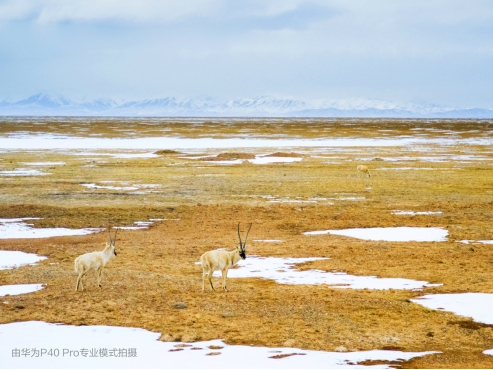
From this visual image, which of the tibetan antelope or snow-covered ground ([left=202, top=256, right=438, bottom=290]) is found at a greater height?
the tibetan antelope

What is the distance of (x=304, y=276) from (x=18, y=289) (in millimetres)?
7215

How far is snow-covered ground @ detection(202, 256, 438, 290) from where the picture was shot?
46.5 ft

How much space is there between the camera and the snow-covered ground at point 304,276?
46.5ft

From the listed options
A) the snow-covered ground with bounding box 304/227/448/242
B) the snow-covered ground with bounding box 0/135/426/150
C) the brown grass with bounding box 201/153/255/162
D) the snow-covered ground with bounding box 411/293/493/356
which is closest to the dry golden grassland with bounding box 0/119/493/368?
the snow-covered ground with bounding box 411/293/493/356

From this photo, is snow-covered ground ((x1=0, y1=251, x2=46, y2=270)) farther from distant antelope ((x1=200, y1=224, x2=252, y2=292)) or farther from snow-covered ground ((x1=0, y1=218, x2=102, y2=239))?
distant antelope ((x1=200, y1=224, x2=252, y2=292))

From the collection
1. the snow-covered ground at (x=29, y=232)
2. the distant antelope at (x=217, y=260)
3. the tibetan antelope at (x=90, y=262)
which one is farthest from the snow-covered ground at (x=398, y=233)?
the tibetan antelope at (x=90, y=262)

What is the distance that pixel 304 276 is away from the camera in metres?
15.2

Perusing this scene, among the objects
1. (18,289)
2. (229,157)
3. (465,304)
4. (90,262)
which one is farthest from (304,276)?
(229,157)

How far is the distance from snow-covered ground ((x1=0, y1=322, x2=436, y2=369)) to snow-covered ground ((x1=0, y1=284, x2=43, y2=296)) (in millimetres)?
2812

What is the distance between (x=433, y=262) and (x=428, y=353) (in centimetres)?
792

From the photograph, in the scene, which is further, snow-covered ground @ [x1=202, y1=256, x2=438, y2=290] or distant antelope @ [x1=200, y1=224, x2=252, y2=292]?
snow-covered ground @ [x1=202, y1=256, x2=438, y2=290]

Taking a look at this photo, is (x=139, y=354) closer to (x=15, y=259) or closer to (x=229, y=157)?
(x=15, y=259)

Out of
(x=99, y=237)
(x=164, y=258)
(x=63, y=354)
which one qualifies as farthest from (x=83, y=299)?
(x=99, y=237)

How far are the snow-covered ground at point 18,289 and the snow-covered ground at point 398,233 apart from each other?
35.6 feet
